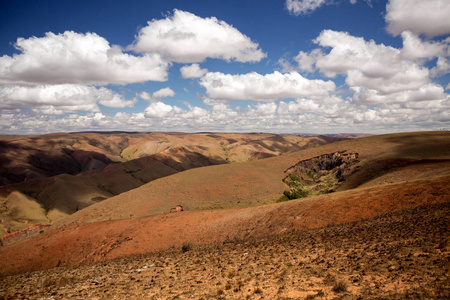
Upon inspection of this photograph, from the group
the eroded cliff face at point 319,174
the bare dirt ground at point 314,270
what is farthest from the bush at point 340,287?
the eroded cliff face at point 319,174

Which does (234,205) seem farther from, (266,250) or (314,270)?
(314,270)

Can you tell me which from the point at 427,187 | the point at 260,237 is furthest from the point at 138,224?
the point at 427,187

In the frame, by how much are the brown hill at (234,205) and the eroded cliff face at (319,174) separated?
1.88 meters

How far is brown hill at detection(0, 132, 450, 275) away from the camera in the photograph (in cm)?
2028

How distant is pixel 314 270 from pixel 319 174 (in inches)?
1900

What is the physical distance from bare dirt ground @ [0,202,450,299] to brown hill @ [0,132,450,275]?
4.06 meters

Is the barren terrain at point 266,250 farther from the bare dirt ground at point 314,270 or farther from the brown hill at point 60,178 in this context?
the brown hill at point 60,178

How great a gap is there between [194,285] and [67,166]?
209 metres

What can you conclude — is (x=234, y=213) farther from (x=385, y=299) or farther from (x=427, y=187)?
(x=385, y=299)

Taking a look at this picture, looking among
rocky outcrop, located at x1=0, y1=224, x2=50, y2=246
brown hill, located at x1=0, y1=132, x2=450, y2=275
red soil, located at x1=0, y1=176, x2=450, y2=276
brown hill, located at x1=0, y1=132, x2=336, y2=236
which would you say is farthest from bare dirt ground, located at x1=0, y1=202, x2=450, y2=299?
brown hill, located at x1=0, y1=132, x2=336, y2=236

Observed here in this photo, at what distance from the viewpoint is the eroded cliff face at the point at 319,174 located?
4503 centimetres

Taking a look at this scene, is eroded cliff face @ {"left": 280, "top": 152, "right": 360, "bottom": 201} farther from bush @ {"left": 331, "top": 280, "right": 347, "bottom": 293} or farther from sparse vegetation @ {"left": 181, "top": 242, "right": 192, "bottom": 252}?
bush @ {"left": 331, "top": 280, "right": 347, "bottom": 293}

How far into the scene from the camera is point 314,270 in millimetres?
10500

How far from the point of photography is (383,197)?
65.7 ft
